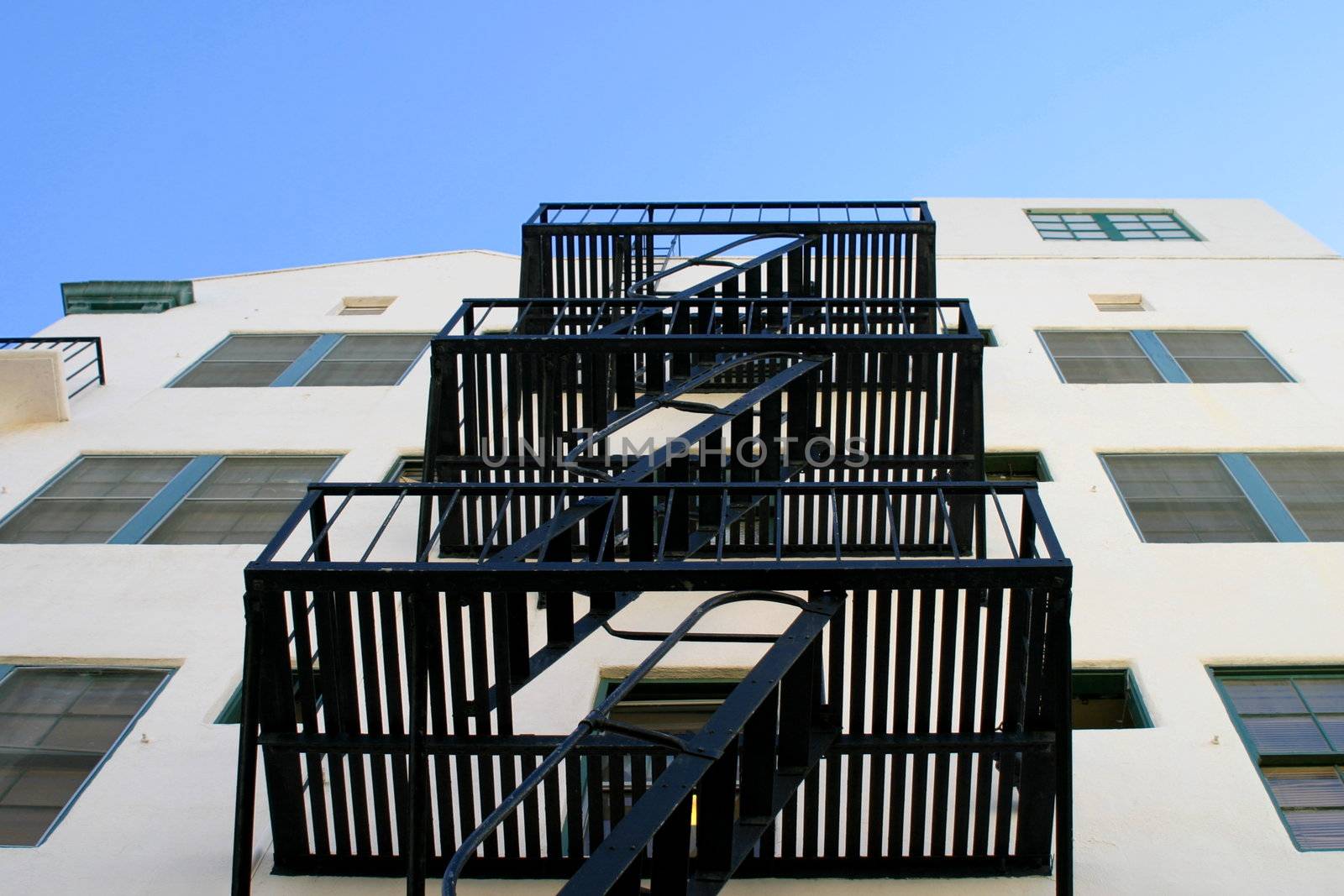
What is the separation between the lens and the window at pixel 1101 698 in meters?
10.2

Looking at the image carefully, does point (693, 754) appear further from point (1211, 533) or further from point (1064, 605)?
point (1211, 533)

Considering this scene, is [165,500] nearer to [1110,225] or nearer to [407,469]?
[407,469]

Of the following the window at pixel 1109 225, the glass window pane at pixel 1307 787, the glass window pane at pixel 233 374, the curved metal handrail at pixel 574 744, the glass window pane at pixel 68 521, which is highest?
the window at pixel 1109 225

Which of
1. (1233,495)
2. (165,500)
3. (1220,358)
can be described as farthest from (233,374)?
(1220,358)

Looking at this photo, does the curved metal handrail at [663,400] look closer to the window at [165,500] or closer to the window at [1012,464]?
the window at [1012,464]

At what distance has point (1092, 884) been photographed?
8.16 m

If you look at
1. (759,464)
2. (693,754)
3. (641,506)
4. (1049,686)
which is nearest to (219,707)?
(641,506)

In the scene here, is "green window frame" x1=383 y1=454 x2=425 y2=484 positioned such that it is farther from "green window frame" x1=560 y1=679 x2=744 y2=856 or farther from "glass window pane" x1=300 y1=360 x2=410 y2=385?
"green window frame" x1=560 y1=679 x2=744 y2=856

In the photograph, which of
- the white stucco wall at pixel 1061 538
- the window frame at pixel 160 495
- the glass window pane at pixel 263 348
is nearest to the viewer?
the white stucco wall at pixel 1061 538

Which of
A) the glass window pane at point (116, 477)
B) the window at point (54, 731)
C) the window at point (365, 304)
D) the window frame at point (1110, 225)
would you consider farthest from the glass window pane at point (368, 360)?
the window frame at point (1110, 225)

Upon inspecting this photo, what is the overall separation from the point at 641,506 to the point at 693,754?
9.12ft

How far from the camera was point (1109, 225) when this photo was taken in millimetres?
22125

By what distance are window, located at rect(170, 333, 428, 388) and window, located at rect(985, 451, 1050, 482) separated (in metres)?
7.06

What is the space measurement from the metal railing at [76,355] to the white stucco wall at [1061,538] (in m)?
0.25
